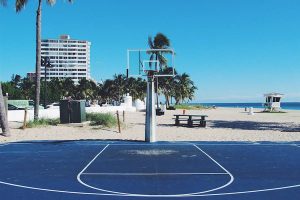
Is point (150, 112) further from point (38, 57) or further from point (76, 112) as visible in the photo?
point (38, 57)

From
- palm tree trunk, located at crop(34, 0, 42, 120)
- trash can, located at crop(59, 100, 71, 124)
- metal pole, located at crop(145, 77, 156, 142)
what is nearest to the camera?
metal pole, located at crop(145, 77, 156, 142)

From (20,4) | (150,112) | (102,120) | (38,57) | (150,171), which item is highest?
(20,4)

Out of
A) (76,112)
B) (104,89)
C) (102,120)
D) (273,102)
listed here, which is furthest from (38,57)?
(104,89)

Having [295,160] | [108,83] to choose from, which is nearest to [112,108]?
[295,160]

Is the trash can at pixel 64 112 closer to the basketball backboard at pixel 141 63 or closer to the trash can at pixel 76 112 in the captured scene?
the trash can at pixel 76 112

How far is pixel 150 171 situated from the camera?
12211mm

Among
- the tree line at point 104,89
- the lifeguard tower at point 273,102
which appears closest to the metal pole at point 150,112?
the lifeguard tower at point 273,102

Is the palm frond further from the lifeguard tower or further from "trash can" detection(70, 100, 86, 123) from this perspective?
the lifeguard tower

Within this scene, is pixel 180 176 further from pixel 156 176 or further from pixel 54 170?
pixel 54 170

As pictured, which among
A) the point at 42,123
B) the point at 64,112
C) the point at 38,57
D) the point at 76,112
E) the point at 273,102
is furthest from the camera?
the point at 273,102

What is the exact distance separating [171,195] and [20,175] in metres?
4.58

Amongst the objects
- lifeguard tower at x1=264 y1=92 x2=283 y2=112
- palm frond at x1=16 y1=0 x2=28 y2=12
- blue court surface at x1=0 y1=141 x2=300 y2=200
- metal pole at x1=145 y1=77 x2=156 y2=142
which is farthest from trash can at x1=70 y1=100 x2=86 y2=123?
lifeguard tower at x1=264 y1=92 x2=283 y2=112

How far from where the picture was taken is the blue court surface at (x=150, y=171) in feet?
30.4

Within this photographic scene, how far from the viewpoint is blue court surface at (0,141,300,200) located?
9.27m
